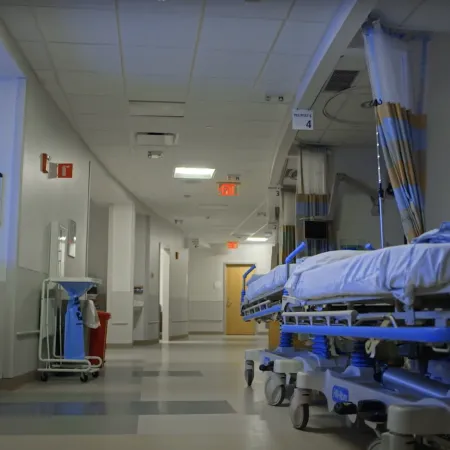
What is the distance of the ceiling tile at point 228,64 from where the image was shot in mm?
4984

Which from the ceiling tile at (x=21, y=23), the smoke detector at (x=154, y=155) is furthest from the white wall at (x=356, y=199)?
the ceiling tile at (x=21, y=23)

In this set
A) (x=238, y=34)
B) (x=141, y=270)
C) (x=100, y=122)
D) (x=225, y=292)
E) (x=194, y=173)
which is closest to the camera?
(x=238, y=34)

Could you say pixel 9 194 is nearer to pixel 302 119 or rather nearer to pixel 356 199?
pixel 302 119

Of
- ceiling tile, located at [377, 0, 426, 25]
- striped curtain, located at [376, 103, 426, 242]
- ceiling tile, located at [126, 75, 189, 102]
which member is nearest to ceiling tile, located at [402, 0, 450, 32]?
ceiling tile, located at [377, 0, 426, 25]

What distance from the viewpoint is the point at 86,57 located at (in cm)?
504

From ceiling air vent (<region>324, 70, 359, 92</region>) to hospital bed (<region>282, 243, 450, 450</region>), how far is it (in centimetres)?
269

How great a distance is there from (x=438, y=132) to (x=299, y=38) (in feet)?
4.48

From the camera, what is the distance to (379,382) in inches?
109

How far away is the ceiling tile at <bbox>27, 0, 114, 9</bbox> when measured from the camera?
412 centimetres

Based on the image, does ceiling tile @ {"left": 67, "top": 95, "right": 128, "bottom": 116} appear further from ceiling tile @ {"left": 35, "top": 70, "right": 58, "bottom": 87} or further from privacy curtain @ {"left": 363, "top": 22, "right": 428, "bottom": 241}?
privacy curtain @ {"left": 363, "top": 22, "right": 428, "bottom": 241}

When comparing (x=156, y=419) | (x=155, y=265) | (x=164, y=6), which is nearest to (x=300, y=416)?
(x=156, y=419)

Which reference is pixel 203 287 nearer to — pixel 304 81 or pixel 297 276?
pixel 304 81

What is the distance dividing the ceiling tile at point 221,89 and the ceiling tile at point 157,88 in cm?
11

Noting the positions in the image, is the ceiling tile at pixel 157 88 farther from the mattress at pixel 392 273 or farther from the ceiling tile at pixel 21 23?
the mattress at pixel 392 273
